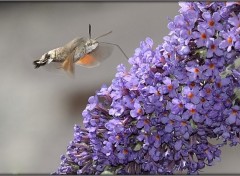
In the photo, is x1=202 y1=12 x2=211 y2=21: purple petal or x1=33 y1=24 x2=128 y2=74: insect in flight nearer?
x1=202 y1=12 x2=211 y2=21: purple petal

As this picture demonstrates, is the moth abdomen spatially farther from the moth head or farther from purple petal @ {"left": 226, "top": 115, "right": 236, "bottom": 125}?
purple petal @ {"left": 226, "top": 115, "right": 236, "bottom": 125}

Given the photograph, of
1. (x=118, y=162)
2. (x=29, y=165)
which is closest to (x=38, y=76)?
(x=29, y=165)

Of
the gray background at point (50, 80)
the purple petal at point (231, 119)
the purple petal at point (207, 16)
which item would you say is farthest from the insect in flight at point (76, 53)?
the gray background at point (50, 80)

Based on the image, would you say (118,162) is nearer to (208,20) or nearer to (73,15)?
(208,20)

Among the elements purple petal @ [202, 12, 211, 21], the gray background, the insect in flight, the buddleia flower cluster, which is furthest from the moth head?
the gray background

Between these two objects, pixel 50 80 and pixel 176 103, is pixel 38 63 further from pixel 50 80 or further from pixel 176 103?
pixel 50 80

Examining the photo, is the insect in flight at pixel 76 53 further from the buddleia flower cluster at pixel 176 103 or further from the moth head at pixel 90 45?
the buddleia flower cluster at pixel 176 103

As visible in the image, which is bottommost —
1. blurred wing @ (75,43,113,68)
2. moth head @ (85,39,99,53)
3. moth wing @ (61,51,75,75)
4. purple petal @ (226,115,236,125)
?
purple petal @ (226,115,236,125)

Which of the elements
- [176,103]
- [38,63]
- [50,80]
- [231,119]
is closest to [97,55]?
[38,63]
